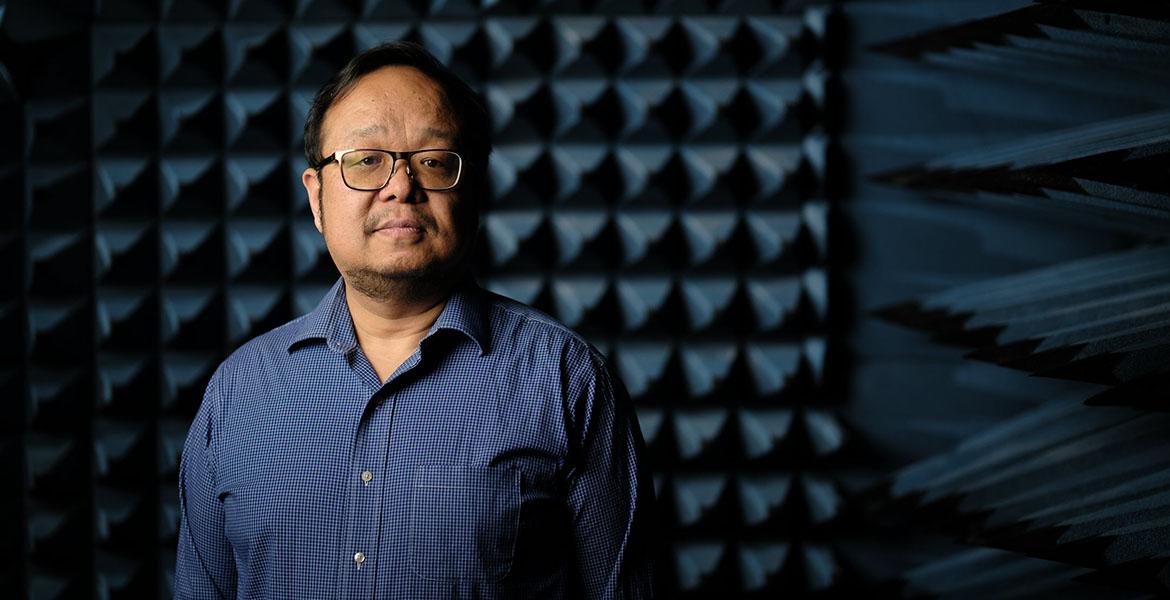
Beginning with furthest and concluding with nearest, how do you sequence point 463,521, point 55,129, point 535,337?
1. point 55,129
2. point 535,337
3. point 463,521

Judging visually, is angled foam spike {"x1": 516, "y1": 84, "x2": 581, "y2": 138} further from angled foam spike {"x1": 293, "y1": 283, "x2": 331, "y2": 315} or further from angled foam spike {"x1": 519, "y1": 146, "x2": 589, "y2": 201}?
angled foam spike {"x1": 293, "y1": 283, "x2": 331, "y2": 315}

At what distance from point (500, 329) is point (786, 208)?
0.92 meters

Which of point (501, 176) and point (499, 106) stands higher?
point (499, 106)

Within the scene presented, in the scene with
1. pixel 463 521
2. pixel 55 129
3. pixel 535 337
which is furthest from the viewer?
pixel 55 129

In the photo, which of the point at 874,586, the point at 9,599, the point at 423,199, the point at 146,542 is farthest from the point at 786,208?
the point at 9,599

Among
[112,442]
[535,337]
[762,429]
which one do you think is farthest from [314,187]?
[762,429]

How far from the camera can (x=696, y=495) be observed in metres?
1.92

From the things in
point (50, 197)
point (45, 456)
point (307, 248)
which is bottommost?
point (45, 456)

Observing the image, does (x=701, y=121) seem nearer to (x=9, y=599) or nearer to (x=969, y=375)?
(x=969, y=375)

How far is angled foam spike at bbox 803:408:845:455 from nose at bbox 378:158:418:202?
1146mm

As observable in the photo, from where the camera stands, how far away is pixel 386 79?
45.5 inches

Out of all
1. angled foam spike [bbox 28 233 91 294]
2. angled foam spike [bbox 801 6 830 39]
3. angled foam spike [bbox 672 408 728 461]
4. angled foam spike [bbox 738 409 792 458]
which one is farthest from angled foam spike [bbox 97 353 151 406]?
angled foam spike [bbox 801 6 830 39]

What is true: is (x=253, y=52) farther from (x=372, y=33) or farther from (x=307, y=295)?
(x=307, y=295)

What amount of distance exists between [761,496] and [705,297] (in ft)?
1.47
